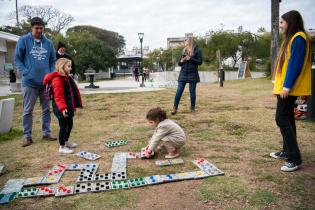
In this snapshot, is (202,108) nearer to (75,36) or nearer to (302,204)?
(302,204)

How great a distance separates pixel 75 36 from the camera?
40.7m

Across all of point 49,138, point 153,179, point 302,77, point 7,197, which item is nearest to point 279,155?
point 302,77

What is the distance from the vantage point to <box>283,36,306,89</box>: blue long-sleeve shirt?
3.02 meters

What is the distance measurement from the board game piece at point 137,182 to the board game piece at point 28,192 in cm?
89

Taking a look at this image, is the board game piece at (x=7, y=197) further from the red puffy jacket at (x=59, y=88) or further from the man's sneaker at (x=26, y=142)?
the man's sneaker at (x=26, y=142)

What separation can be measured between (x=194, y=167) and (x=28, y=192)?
173cm

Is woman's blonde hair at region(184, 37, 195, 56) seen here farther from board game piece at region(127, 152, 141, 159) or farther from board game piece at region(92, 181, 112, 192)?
board game piece at region(92, 181, 112, 192)

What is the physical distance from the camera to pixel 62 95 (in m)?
4.04

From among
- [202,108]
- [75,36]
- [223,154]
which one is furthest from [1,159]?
[75,36]

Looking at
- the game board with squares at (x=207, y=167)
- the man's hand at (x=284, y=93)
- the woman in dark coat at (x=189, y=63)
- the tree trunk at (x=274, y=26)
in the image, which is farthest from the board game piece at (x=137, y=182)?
the tree trunk at (x=274, y=26)

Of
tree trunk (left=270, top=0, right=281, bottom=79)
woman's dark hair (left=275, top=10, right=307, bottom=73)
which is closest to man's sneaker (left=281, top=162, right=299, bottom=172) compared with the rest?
woman's dark hair (left=275, top=10, right=307, bottom=73)

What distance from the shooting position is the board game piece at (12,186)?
2845mm

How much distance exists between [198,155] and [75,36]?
131ft

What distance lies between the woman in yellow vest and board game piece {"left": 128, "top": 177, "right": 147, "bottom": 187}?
4.89 ft
